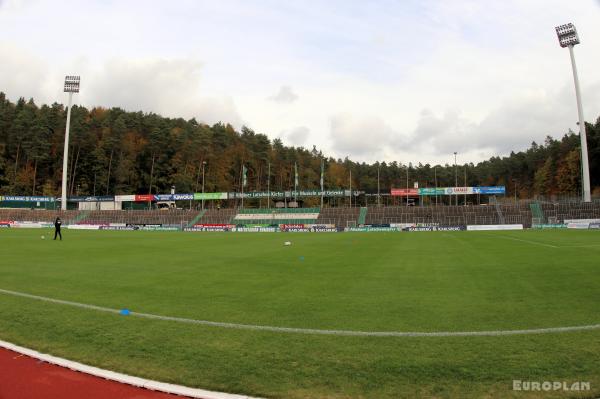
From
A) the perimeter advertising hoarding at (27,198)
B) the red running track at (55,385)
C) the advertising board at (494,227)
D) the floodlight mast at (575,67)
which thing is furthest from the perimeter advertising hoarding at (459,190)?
the perimeter advertising hoarding at (27,198)

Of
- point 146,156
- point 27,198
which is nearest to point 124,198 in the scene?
point 27,198

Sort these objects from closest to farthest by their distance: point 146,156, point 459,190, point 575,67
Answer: point 575,67 < point 459,190 < point 146,156

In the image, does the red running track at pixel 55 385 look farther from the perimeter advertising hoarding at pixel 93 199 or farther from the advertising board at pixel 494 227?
the perimeter advertising hoarding at pixel 93 199

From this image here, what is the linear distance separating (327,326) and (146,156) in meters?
105

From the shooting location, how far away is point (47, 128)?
93688mm

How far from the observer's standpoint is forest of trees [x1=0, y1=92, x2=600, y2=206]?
93062mm

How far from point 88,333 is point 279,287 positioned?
18.2 feet

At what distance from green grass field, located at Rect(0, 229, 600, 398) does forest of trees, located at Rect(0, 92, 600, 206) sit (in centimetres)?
7249

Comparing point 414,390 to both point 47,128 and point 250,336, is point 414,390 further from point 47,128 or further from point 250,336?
point 47,128

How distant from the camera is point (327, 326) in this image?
7215mm

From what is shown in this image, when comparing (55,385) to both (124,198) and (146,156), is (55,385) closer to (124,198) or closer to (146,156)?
(124,198)

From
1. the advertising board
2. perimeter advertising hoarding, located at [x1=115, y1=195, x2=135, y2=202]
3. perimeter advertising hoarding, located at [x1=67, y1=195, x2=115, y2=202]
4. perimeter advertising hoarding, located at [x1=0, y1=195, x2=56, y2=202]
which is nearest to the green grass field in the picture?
the advertising board

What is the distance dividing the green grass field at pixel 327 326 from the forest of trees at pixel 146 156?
238ft

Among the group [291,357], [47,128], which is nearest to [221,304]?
[291,357]
